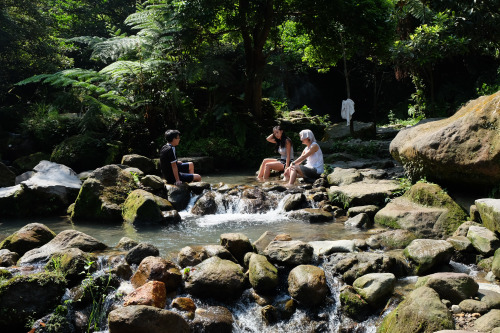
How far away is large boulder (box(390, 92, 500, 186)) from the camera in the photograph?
263 inches

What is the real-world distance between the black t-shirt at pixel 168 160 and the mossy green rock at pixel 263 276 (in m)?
4.96

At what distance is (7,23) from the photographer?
15.8m

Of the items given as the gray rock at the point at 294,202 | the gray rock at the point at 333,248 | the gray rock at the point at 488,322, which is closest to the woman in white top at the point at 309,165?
the gray rock at the point at 294,202

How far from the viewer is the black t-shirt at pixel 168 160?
973 cm

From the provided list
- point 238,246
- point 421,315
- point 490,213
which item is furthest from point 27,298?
point 490,213

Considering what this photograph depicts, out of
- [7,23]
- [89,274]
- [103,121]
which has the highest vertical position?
[7,23]

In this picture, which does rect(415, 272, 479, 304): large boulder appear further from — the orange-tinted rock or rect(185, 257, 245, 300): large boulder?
the orange-tinted rock

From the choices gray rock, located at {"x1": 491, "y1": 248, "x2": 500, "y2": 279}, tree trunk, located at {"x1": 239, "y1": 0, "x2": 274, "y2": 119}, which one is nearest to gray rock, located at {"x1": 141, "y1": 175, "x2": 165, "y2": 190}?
gray rock, located at {"x1": 491, "y1": 248, "x2": 500, "y2": 279}

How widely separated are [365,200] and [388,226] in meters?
1.08

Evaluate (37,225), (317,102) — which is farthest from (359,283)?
(317,102)

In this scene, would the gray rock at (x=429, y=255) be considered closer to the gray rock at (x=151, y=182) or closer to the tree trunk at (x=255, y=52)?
the gray rock at (x=151, y=182)

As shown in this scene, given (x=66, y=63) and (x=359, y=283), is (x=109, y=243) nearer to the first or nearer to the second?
(x=359, y=283)

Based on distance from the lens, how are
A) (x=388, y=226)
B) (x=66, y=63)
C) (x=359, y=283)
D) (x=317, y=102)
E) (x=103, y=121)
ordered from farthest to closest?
(x=317, y=102) → (x=66, y=63) → (x=103, y=121) → (x=388, y=226) → (x=359, y=283)

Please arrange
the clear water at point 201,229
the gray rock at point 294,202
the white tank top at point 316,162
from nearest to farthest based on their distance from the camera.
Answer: the clear water at point 201,229 < the gray rock at point 294,202 < the white tank top at point 316,162
